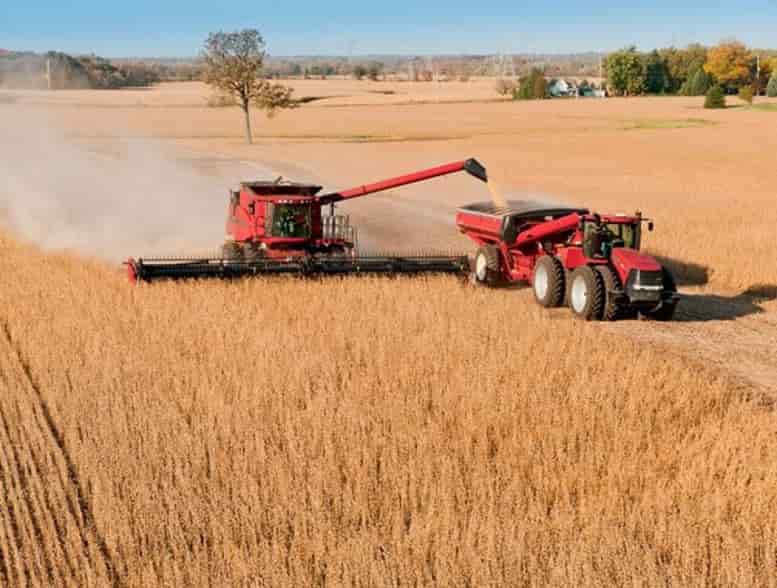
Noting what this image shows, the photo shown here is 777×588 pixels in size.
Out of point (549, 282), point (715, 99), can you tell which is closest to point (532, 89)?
point (715, 99)

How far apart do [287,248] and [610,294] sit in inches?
230

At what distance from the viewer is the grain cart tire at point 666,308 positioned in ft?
46.5

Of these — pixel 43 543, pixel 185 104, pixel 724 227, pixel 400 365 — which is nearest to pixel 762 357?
pixel 400 365

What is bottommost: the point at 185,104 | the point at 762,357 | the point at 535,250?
the point at 762,357

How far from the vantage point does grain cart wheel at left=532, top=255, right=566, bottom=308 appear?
14.8 metres

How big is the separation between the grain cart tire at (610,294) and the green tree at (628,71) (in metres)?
122

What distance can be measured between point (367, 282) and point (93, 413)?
709 cm

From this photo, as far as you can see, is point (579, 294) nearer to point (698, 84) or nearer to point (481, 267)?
point (481, 267)

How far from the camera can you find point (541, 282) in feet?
49.8

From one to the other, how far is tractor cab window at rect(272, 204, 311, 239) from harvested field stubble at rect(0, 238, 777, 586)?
126 inches

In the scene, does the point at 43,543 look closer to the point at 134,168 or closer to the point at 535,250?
the point at 535,250

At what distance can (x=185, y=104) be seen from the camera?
109062 millimetres

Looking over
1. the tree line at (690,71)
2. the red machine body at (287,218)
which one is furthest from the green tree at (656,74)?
the red machine body at (287,218)

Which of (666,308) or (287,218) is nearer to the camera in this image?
(666,308)
